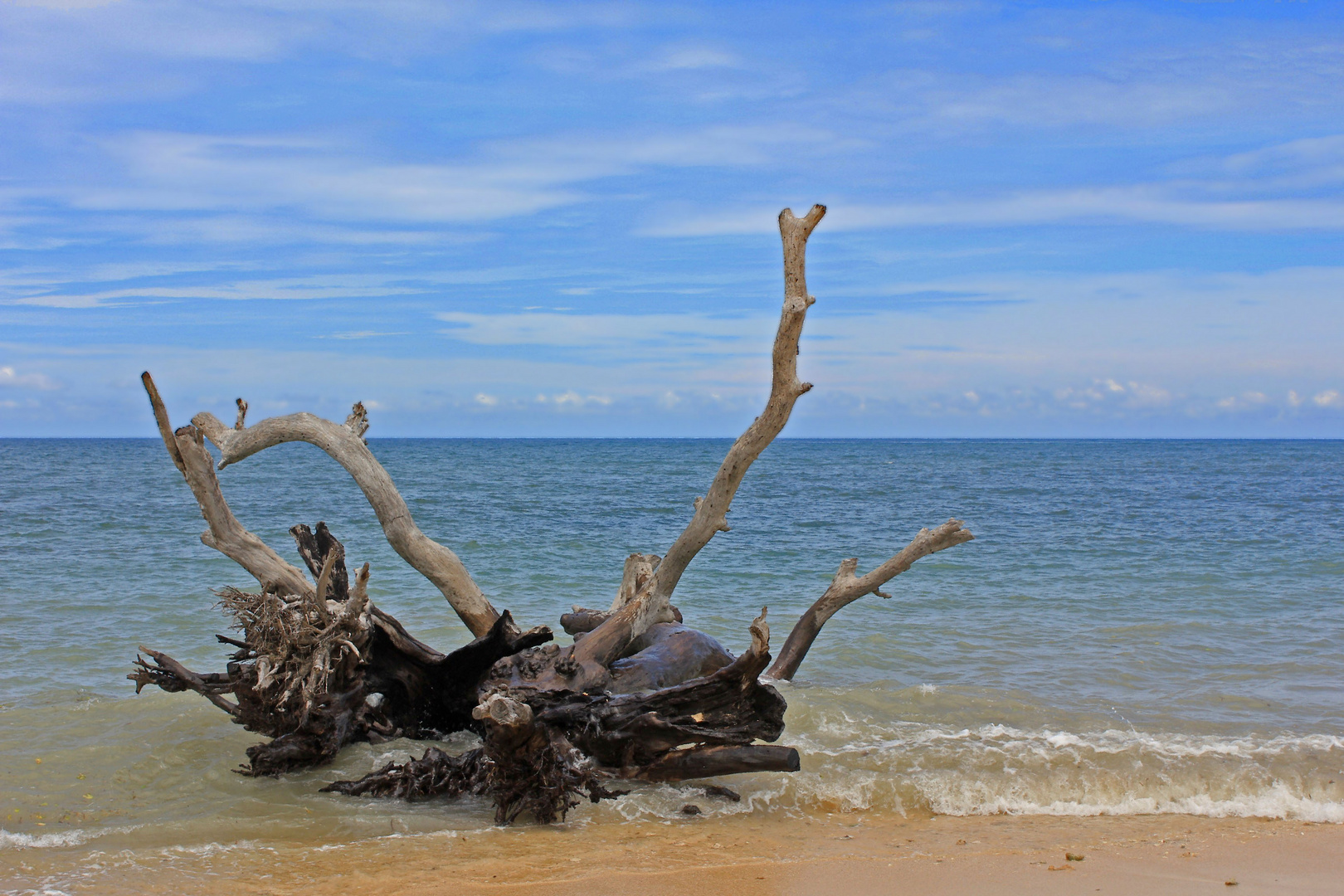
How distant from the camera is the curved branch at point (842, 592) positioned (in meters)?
7.82

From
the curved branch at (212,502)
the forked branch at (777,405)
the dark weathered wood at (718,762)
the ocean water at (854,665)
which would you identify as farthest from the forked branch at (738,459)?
the curved branch at (212,502)

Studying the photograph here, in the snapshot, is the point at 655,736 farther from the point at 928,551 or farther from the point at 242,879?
the point at 928,551

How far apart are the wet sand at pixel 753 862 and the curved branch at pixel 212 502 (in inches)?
71.2

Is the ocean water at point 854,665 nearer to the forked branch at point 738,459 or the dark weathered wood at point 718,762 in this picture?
the dark weathered wood at point 718,762

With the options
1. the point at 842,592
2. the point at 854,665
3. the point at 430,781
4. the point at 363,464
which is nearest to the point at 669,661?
the point at 430,781

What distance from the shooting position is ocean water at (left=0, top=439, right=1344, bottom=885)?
18.7 ft

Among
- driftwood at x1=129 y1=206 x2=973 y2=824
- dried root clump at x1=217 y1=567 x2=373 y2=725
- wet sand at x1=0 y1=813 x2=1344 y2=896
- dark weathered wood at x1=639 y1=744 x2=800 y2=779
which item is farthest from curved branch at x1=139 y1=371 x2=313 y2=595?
dark weathered wood at x1=639 y1=744 x2=800 y2=779

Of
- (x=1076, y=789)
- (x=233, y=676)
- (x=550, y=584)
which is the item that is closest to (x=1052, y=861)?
(x=1076, y=789)

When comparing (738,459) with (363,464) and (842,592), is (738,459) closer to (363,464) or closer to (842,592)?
(842,592)

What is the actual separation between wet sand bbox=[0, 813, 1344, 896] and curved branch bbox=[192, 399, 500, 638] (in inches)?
80.1

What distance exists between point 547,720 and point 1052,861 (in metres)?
2.75

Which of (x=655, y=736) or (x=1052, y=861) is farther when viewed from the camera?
(x=655, y=736)

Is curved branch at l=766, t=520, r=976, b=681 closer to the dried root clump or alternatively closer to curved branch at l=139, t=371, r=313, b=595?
the dried root clump

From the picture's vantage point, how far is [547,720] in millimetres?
5156
